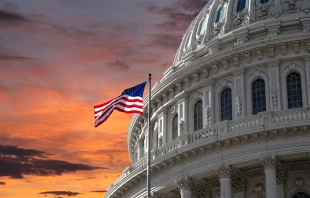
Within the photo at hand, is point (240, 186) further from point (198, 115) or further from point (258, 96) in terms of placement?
point (198, 115)

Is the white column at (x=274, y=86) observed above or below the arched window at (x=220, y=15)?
below

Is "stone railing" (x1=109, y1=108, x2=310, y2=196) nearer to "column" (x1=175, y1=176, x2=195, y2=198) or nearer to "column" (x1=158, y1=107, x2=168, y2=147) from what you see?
"column" (x1=175, y1=176, x2=195, y2=198)

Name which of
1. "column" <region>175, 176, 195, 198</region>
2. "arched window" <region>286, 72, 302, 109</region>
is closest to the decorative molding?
"column" <region>175, 176, 195, 198</region>

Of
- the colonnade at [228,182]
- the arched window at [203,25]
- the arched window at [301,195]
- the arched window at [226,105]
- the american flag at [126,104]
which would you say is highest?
the arched window at [203,25]

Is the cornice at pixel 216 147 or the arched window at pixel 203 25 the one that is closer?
the cornice at pixel 216 147

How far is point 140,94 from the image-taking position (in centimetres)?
5469

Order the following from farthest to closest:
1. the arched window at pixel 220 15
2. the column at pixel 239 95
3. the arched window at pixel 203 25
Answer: the arched window at pixel 203 25 < the arched window at pixel 220 15 < the column at pixel 239 95

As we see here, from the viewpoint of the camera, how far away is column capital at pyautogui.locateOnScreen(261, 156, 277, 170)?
57719mm

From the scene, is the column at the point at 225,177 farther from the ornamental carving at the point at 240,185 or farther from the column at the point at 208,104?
the column at the point at 208,104

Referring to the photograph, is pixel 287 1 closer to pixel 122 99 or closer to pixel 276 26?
pixel 276 26

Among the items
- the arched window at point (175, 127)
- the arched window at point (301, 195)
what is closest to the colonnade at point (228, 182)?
the arched window at point (301, 195)

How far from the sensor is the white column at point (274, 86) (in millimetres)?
63094

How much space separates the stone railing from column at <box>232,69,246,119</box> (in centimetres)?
322

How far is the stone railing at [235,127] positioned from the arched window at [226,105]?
Answer: 12.3 feet
